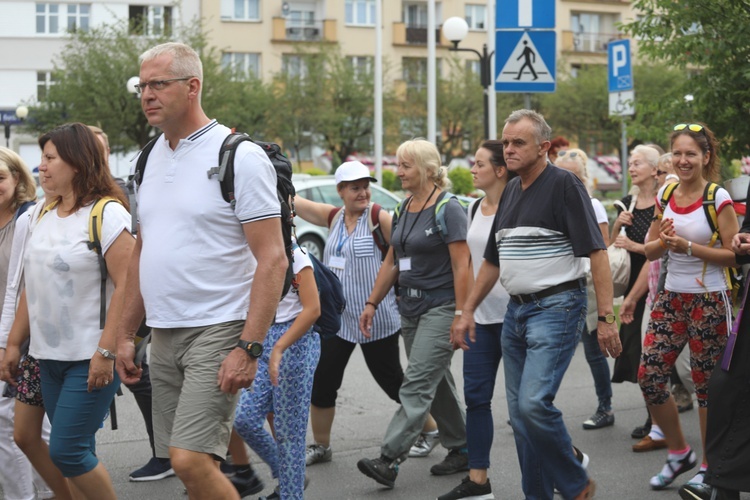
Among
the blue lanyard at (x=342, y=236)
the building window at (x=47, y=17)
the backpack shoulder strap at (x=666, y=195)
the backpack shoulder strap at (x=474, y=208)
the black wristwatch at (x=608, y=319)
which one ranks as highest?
the building window at (x=47, y=17)

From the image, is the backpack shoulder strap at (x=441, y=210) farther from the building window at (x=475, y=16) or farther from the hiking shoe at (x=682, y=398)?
the building window at (x=475, y=16)

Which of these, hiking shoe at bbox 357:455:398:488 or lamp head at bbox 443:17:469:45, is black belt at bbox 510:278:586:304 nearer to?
hiking shoe at bbox 357:455:398:488

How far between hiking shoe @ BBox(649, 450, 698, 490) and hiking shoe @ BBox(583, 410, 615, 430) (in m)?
1.48

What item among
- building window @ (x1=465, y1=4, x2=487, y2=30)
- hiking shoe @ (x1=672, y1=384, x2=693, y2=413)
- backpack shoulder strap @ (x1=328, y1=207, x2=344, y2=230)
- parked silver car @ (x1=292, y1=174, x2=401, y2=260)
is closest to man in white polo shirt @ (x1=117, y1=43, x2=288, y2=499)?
backpack shoulder strap @ (x1=328, y1=207, x2=344, y2=230)

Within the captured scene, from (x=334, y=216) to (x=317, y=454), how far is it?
1.50 metres

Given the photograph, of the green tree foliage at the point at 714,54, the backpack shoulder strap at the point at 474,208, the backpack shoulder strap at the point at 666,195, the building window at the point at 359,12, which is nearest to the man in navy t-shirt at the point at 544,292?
the backpack shoulder strap at the point at 474,208

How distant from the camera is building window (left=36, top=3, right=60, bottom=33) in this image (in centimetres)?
5250

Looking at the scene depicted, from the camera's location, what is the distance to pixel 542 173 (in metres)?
5.50

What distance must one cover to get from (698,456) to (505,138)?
2.75 m

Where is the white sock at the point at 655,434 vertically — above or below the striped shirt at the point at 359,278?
below

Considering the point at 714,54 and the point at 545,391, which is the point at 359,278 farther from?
the point at 714,54

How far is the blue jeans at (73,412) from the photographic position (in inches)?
187

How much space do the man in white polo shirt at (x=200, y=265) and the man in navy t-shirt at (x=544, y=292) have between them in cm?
165

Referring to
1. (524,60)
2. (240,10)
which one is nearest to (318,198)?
(524,60)
